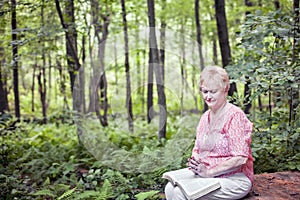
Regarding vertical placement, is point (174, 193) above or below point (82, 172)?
above

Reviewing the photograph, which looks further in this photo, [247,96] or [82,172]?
[82,172]

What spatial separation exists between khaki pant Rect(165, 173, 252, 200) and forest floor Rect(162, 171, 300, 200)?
21cm

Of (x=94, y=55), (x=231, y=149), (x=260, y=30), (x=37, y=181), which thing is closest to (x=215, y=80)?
(x=231, y=149)

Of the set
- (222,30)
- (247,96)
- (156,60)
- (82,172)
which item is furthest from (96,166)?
(222,30)

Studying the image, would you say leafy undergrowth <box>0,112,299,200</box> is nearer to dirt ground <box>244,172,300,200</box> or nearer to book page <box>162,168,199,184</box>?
dirt ground <box>244,172,300,200</box>

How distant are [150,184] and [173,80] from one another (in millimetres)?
3352

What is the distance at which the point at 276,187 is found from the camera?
3.97m

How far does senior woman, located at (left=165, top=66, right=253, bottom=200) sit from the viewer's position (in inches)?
127

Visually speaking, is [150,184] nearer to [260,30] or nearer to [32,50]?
[260,30]

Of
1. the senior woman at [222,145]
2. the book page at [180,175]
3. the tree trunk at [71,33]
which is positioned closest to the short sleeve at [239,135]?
the senior woman at [222,145]

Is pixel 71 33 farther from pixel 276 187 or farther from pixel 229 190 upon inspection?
pixel 229 190

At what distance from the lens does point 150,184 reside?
5.54 metres

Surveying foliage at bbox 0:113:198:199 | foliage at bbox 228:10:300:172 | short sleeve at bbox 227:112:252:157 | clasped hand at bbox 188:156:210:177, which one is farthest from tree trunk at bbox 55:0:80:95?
short sleeve at bbox 227:112:252:157

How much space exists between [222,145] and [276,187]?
1.11 m
